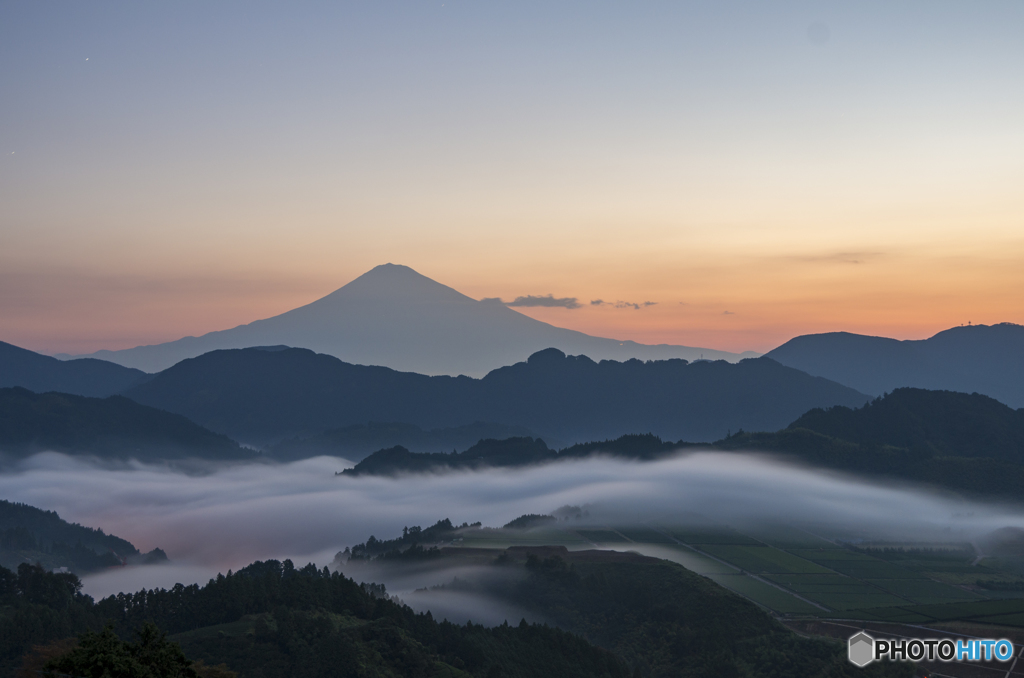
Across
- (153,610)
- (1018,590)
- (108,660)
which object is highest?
(108,660)

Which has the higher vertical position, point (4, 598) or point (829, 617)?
point (4, 598)

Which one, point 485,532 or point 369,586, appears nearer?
point 369,586

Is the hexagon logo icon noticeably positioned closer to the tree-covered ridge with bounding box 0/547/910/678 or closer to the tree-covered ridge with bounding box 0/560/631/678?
the tree-covered ridge with bounding box 0/547/910/678

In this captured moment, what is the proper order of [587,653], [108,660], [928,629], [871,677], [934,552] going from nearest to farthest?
[108,660], [871,677], [587,653], [928,629], [934,552]

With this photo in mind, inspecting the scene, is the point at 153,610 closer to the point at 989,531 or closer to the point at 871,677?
the point at 871,677

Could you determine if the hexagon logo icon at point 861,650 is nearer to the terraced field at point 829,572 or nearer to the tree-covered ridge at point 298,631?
the terraced field at point 829,572

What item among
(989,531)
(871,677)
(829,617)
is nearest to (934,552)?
(989,531)

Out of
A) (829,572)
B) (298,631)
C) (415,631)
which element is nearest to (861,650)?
(415,631)

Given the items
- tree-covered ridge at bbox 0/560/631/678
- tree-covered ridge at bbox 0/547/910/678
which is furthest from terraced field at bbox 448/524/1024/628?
tree-covered ridge at bbox 0/560/631/678

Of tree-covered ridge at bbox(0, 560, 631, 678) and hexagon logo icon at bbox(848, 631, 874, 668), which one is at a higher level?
tree-covered ridge at bbox(0, 560, 631, 678)
